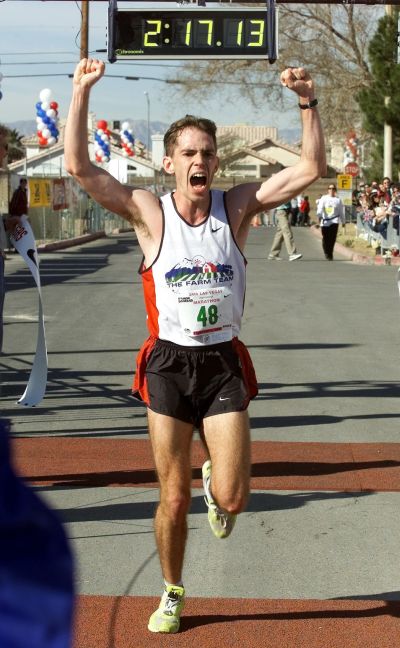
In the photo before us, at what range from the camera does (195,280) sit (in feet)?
16.8

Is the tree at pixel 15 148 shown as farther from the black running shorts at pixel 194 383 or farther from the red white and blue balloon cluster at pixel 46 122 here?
the black running shorts at pixel 194 383

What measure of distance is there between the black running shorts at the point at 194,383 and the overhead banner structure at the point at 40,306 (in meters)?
2.43

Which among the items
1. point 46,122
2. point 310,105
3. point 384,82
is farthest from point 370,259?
point 310,105

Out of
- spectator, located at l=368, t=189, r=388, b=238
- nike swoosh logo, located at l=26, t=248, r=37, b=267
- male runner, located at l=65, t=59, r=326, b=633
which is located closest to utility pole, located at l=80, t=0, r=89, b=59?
spectator, located at l=368, t=189, r=388, b=238

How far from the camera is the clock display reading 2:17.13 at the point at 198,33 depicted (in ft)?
50.6

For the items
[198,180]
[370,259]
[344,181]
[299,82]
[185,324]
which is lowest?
[370,259]

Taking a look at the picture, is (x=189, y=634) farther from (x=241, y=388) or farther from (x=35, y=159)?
(x=35, y=159)

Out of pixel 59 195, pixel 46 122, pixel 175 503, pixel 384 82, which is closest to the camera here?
pixel 175 503

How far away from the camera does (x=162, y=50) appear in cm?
1552

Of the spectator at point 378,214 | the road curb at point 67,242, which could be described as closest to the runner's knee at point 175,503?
the spectator at point 378,214

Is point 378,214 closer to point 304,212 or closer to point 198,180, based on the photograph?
point 198,180

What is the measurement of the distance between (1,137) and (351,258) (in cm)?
2669

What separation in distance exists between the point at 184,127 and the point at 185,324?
0.84 metres

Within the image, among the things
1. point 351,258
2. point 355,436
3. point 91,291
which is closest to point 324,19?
point 351,258
